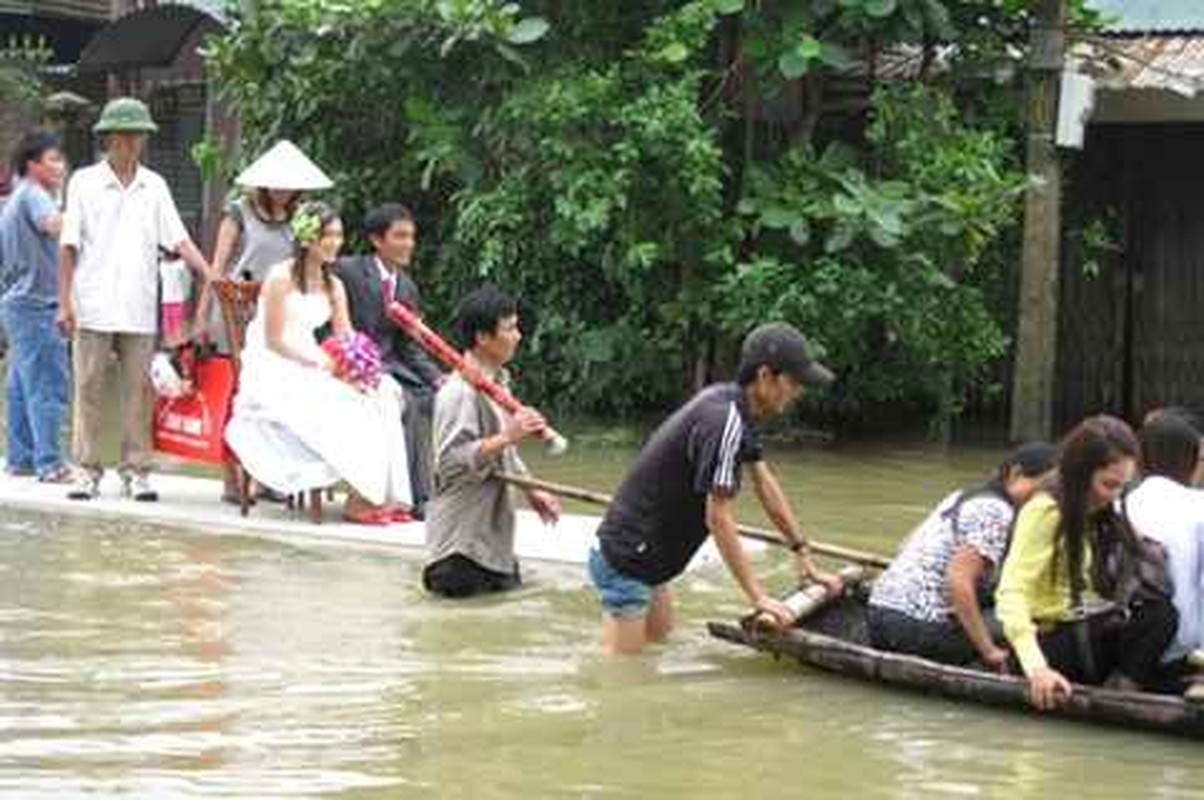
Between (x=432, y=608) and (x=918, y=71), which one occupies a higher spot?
(x=918, y=71)

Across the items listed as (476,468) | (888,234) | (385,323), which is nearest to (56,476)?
(385,323)

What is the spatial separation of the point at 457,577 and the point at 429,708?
197cm

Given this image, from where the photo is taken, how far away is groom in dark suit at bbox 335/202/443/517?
34.0 ft

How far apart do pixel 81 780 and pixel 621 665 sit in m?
2.24

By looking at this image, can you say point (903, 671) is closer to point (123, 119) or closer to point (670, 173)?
point (123, 119)

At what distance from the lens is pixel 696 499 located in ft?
24.7

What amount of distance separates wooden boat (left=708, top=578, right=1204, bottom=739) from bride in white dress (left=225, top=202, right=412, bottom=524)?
2891 mm

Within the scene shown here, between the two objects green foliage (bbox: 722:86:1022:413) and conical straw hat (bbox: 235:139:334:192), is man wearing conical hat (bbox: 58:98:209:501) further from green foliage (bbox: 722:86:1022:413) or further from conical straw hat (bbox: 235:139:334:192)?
green foliage (bbox: 722:86:1022:413)

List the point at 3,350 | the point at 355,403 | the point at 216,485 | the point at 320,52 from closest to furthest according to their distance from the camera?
the point at 355,403 < the point at 216,485 < the point at 320,52 < the point at 3,350

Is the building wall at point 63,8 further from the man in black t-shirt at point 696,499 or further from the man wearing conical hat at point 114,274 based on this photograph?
the man in black t-shirt at point 696,499

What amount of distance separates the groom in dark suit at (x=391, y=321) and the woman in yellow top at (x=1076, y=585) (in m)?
4.19

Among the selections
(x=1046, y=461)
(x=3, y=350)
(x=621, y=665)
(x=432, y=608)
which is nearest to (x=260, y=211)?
(x=432, y=608)

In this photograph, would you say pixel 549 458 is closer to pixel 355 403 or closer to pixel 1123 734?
pixel 355 403

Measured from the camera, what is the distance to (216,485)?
11820 millimetres
